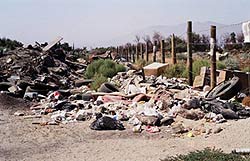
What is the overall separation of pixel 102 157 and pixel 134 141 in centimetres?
123

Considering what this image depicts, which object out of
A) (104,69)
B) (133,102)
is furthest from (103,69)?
(133,102)

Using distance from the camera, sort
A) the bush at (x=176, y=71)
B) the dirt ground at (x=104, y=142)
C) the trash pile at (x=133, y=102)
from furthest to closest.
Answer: the bush at (x=176, y=71), the trash pile at (x=133, y=102), the dirt ground at (x=104, y=142)

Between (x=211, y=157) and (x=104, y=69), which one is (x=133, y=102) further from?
(x=104, y=69)

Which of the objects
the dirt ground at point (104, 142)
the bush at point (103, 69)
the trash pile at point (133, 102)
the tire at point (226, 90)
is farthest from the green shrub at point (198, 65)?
the dirt ground at point (104, 142)

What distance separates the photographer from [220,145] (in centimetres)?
801

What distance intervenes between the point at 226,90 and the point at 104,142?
13.4ft

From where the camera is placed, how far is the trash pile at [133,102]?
10125 millimetres

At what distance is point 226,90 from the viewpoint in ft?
38.0

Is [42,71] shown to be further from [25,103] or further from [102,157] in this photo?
[102,157]

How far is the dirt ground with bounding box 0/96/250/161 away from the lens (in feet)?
26.0

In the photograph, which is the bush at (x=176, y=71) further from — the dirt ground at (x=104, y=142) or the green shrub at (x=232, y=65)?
the dirt ground at (x=104, y=142)

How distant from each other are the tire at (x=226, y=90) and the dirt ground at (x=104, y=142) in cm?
195

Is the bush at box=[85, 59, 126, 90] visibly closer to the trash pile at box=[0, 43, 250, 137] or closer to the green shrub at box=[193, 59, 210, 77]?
the trash pile at box=[0, 43, 250, 137]

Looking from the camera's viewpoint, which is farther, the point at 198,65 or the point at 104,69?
the point at 104,69
